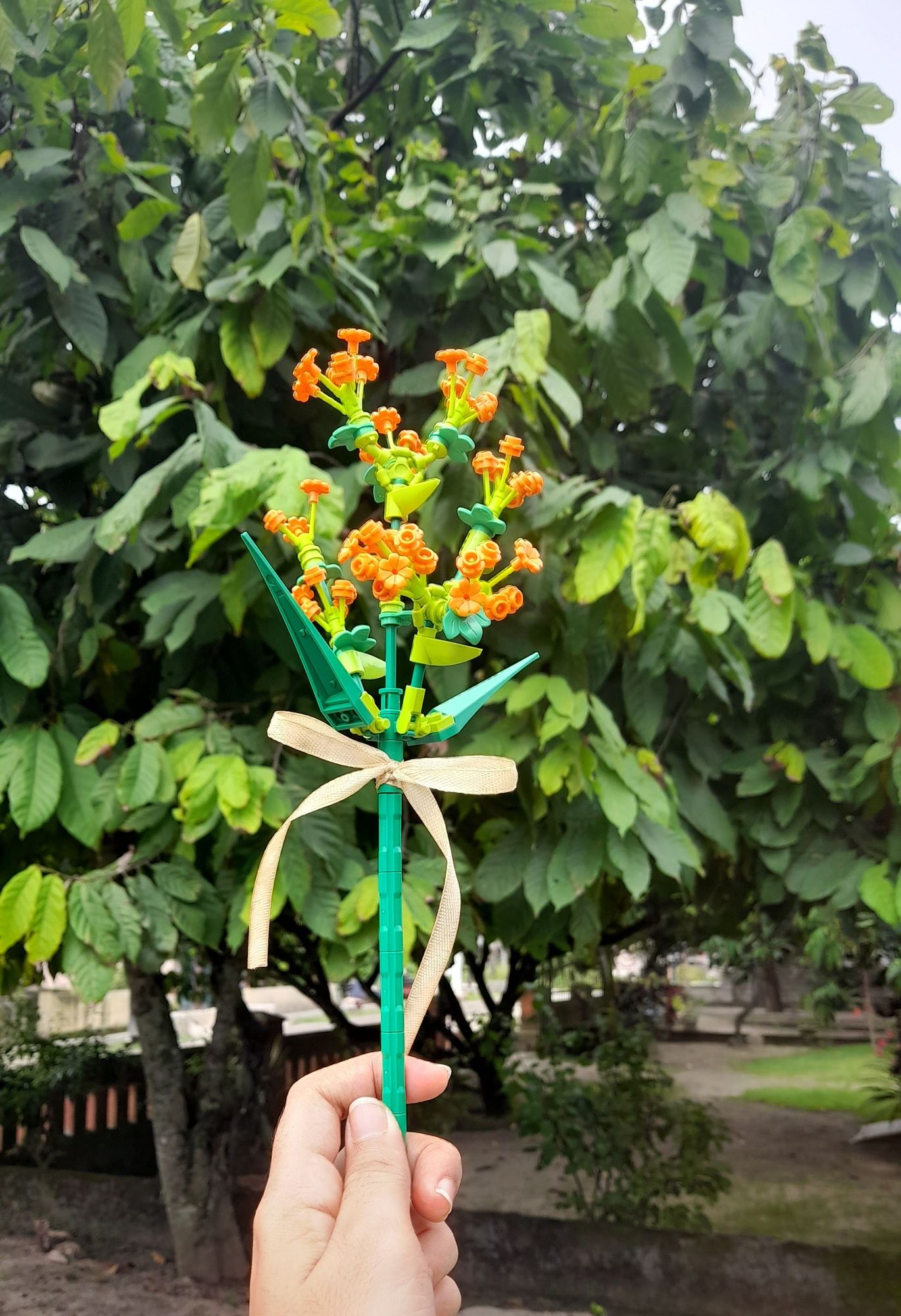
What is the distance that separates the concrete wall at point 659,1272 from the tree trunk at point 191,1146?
30.7 inches

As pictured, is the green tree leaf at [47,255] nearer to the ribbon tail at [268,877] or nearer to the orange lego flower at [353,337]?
the orange lego flower at [353,337]

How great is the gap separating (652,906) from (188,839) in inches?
148

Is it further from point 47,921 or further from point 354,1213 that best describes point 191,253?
point 354,1213

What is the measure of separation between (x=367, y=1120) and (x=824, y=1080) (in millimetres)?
9472

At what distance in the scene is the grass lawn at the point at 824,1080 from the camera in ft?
24.3

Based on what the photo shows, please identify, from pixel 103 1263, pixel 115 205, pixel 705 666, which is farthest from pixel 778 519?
pixel 103 1263

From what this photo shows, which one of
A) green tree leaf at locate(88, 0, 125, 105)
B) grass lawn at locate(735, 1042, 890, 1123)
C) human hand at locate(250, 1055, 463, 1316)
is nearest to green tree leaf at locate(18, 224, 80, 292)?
green tree leaf at locate(88, 0, 125, 105)

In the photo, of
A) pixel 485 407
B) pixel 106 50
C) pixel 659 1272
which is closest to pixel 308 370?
pixel 485 407

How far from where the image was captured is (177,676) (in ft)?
7.58

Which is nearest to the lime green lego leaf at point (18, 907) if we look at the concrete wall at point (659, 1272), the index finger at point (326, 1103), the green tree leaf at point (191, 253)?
the index finger at point (326, 1103)

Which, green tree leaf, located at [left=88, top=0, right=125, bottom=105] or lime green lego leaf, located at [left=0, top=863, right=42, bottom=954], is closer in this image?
green tree leaf, located at [left=88, top=0, right=125, bottom=105]

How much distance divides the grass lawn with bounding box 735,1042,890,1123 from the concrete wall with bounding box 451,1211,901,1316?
4029mm

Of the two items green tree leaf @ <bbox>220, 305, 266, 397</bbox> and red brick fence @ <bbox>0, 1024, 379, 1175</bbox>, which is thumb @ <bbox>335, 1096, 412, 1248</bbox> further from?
red brick fence @ <bbox>0, 1024, 379, 1175</bbox>

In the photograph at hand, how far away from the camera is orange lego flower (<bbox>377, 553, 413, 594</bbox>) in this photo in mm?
686
